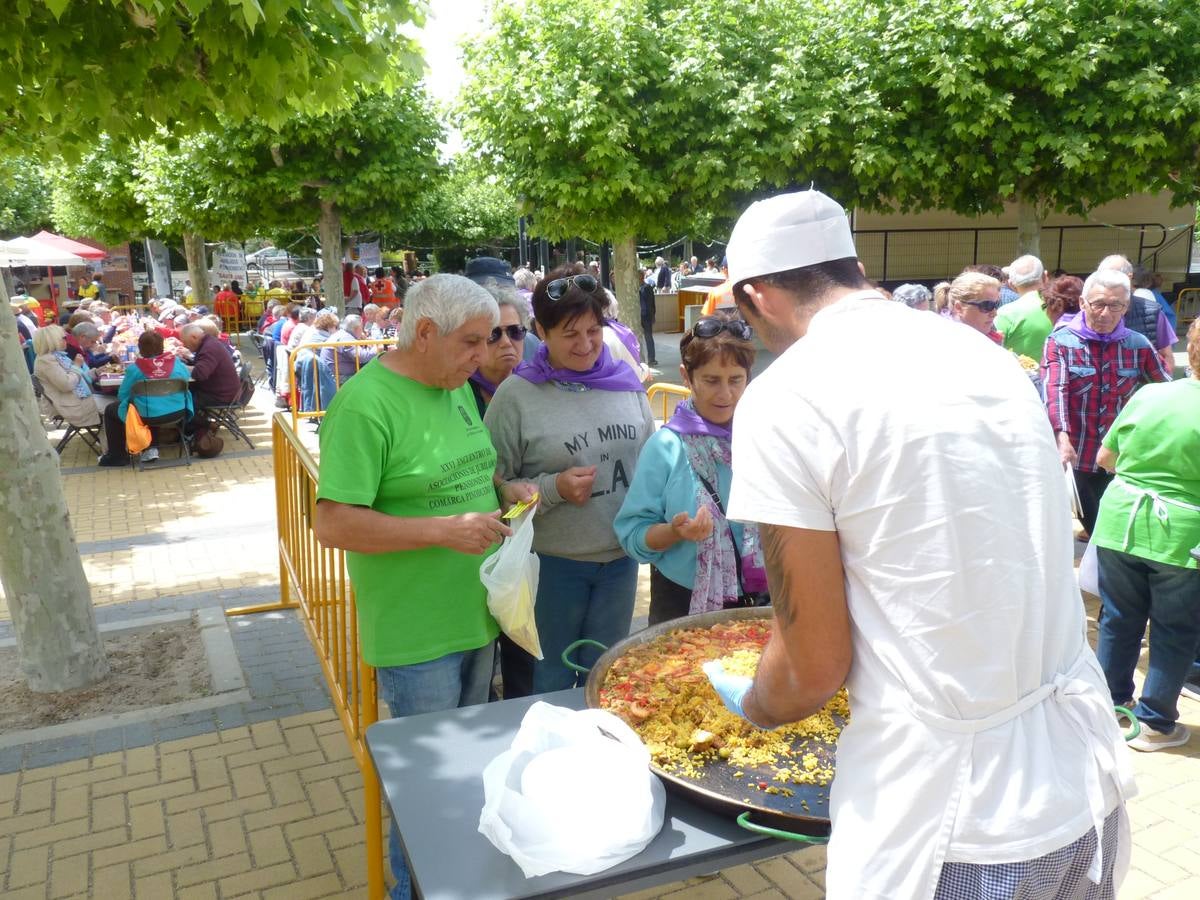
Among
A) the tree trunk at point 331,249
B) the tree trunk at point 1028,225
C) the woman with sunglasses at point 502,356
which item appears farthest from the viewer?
the tree trunk at point 331,249

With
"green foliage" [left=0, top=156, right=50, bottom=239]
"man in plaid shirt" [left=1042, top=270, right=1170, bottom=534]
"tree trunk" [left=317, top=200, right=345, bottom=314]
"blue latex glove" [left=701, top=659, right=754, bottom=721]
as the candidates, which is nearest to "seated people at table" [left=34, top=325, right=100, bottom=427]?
"tree trunk" [left=317, top=200, right=345, bottom=314]

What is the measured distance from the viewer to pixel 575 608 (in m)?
3.52

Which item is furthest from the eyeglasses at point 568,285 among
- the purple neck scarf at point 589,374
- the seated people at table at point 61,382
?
the seated people at table at point 61,382

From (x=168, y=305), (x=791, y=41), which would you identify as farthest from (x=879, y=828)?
(x=168, y=305)

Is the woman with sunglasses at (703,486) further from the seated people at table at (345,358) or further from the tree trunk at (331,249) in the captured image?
the tree trunk at (331,249)

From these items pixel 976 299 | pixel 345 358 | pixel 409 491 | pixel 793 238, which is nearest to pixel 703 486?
pixel 409 491

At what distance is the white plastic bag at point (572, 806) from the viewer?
1802 mm

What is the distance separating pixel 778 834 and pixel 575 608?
5.68 ft

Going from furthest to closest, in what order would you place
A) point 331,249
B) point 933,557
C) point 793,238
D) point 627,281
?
point 331,249
point 627,281
point 793,238
point 933,557

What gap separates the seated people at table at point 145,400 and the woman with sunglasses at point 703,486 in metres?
8.57

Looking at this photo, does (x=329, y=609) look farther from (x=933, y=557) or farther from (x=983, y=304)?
(x=983, y=304)

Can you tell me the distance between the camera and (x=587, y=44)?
13047 millimetres

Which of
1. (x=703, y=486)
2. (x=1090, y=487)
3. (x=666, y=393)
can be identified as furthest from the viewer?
(x=666, y=393)

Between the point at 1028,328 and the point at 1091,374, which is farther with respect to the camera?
the point at 1028,328
